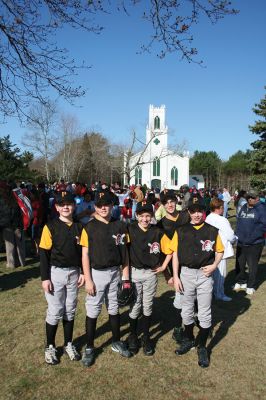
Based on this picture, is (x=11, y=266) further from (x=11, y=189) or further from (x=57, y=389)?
(x=57, y=389)

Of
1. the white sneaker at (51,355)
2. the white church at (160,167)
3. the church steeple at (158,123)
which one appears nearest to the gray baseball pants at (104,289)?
the white sneaker at (51,355)

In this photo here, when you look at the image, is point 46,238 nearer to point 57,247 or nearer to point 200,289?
point 57,247

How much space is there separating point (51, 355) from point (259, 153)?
31.8 m

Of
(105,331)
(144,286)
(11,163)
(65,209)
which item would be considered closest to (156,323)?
(105,331)

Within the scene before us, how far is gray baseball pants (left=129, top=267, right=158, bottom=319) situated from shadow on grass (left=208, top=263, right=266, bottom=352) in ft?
3.72

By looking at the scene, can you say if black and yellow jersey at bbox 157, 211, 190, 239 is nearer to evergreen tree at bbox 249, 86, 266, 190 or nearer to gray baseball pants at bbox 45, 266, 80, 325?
gray baseball pants at bbox 45, 266, 80, 325

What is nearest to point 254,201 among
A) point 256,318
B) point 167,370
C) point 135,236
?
point 256,318

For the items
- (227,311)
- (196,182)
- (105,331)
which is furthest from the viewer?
(196,182)

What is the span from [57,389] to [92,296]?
106 cm

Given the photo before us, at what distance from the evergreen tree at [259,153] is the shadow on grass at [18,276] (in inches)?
1076

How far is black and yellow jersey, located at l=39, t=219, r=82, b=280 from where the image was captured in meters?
4.40

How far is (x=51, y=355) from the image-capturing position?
4.46m

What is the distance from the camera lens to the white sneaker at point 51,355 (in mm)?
4438

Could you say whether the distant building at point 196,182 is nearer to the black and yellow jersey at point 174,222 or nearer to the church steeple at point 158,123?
the church steeple at point 158,123
